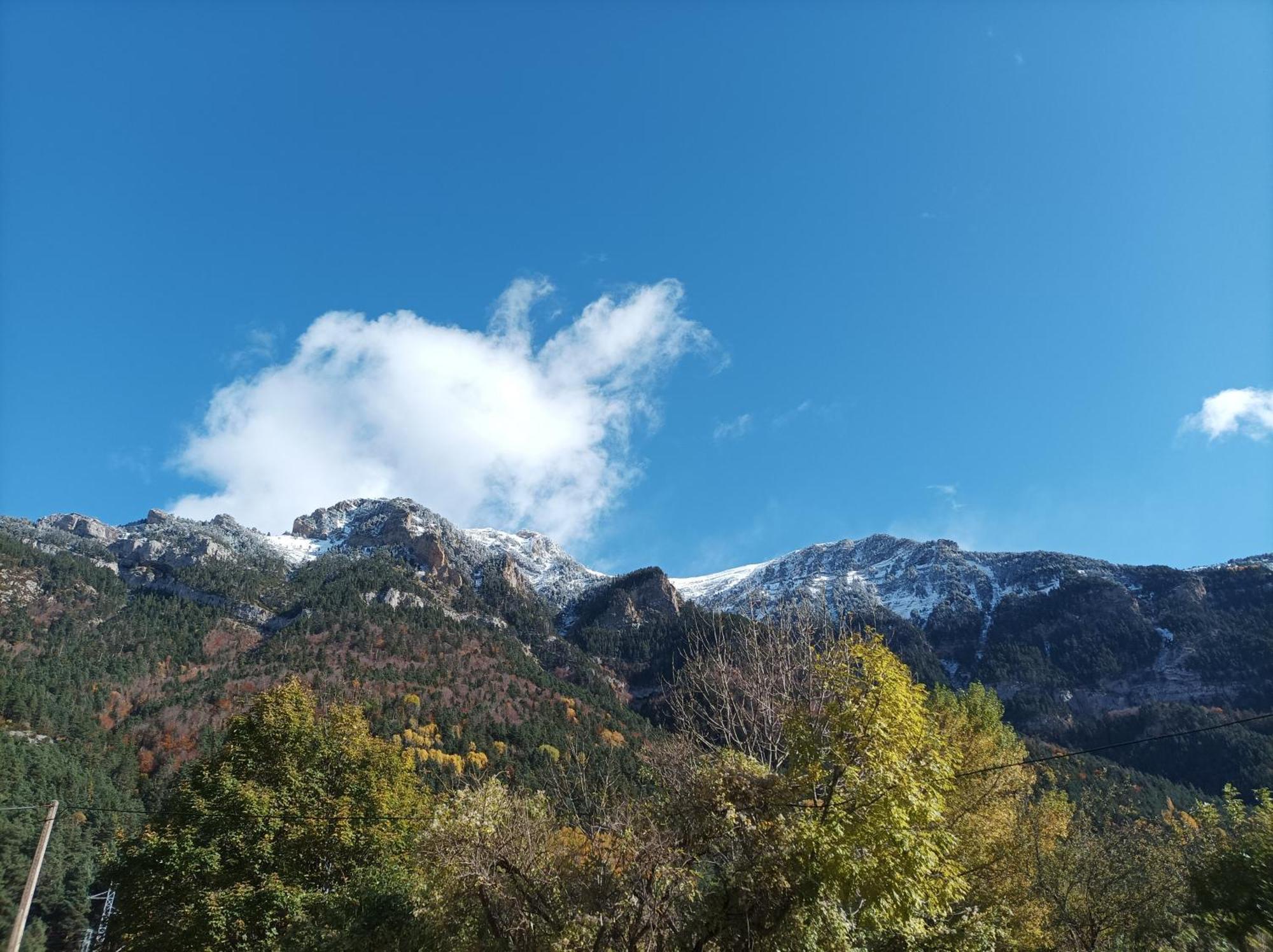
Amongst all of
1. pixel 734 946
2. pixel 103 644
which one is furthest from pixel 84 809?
pixel 734 946

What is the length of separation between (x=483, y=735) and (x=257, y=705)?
11400 centimetres

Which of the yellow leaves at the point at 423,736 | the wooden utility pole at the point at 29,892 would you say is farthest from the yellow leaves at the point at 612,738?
the wooden utility pole at the point at 29,892

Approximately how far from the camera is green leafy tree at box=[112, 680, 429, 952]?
1773 cm

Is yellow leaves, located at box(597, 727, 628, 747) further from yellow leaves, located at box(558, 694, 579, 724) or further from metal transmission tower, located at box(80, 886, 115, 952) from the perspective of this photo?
metal transmission tower, located at box(80, 886, 115, 952)

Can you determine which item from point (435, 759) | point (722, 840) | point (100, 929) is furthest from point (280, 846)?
point (435, 759)

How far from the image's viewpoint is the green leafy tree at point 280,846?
1773cm

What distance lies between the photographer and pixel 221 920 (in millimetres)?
17656

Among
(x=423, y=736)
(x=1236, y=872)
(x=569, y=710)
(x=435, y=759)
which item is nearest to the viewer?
(x=1236, y=872)

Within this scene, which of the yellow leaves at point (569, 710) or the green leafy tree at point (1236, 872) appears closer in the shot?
the green leafy tree at point (1236, 872)

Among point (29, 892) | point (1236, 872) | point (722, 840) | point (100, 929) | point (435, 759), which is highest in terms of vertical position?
point (435, 759)

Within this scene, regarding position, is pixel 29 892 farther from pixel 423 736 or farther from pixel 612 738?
pixel 612 738

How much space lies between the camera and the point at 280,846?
20469 mm

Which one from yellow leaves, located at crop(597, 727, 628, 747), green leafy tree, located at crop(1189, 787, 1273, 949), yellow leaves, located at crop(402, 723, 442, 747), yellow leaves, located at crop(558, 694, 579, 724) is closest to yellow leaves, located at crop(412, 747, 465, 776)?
yellow leaves, located at crop(402, 723, 442, 747)

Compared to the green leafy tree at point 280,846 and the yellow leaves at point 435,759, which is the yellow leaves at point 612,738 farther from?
the green leafy tree at point 280,846
